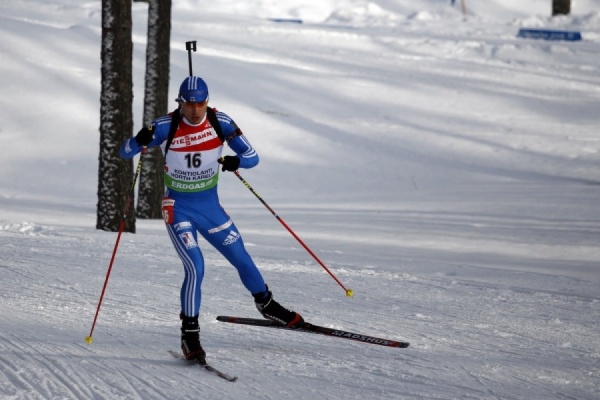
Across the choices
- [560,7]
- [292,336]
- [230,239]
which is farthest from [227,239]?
[560,7]

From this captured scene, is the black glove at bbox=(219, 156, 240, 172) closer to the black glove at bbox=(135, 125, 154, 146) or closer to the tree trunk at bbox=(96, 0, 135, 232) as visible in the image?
the black glove at bbox=(135, 125, 154, 146)

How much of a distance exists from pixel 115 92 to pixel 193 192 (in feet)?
17.9

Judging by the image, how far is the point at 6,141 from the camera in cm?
1873

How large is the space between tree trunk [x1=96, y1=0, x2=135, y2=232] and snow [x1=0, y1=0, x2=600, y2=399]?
3.13 ft

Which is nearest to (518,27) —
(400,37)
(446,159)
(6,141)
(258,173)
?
(400,37)

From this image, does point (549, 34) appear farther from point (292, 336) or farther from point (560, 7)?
point (292, 336)

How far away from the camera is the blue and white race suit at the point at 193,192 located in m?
6.77

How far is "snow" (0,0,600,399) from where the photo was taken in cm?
655

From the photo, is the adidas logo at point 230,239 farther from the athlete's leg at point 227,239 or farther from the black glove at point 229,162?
the black glove at point 229,162

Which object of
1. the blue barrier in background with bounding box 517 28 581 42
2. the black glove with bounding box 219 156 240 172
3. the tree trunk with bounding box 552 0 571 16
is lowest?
the blue barrier in background with bounding box 517 28 581 42

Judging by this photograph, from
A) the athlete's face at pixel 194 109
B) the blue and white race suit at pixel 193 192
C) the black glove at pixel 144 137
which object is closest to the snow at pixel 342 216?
the blue and white race suit at pixel 193 192

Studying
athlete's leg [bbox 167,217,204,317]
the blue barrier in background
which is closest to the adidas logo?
athlete's leg [bbox 167,217,204,317]

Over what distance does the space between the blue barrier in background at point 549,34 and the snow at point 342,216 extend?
49 centimetres

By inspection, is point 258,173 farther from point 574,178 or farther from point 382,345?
point 382,345
